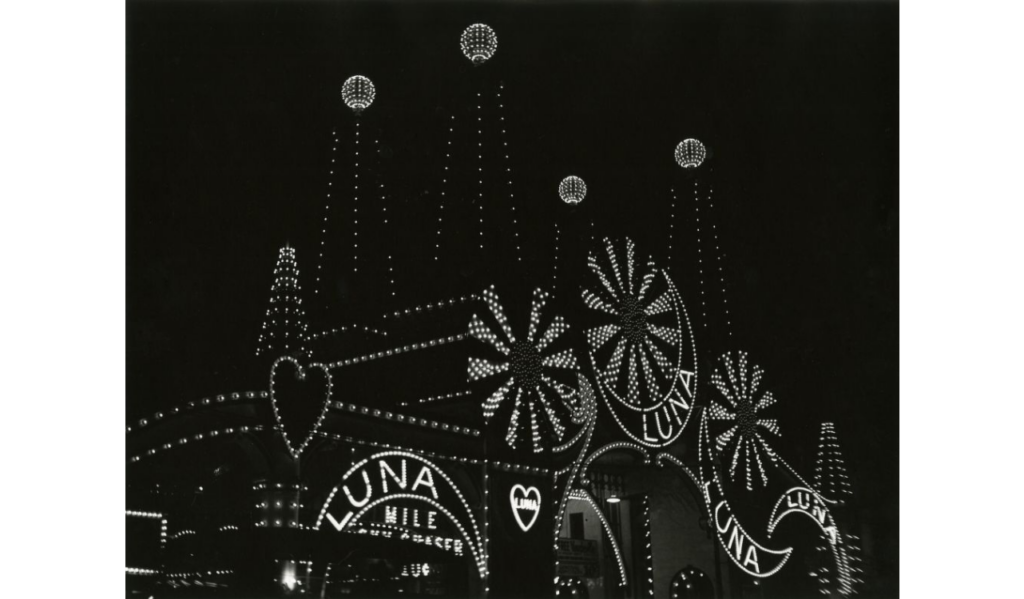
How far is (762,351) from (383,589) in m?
4.42

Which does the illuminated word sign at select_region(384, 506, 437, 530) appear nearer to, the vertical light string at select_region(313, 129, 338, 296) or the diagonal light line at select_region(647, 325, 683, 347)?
the vertical light string at select_region(313, 129, 338, 296)

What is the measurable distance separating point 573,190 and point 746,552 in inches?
148

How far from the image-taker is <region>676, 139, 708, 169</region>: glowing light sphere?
8.52m

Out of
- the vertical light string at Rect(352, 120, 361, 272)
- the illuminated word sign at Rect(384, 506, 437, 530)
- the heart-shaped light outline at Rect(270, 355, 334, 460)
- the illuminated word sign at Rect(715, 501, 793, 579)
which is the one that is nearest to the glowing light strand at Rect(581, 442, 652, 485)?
the illuminated word sign at Rect(715, 501, 793, 579)

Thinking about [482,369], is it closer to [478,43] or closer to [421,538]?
[421,538]

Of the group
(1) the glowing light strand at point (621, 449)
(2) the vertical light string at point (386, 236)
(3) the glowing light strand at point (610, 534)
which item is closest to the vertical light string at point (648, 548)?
(3) the glowing light strand at point (610, 534)

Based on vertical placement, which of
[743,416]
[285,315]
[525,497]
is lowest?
[525,497]

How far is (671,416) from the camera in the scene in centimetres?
882

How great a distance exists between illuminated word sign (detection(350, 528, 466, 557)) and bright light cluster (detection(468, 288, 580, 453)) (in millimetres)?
859

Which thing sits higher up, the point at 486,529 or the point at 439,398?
the point at 439,398

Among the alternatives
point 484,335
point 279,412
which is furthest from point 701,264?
point 279,412

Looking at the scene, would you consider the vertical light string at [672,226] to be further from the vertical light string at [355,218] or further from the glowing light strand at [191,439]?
the glowing light strand at [191,439]
